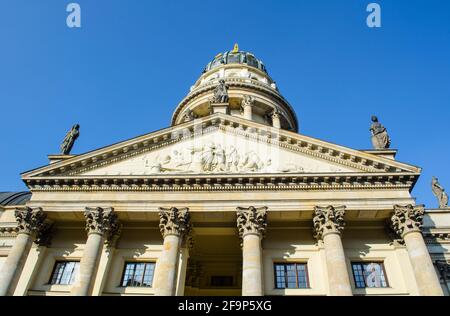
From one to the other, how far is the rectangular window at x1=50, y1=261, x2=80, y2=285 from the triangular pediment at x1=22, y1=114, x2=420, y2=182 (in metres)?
4.90

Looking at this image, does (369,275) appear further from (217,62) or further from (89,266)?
(217,62)

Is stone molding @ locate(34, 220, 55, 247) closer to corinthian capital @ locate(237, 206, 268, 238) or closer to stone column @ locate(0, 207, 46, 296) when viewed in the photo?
stone column @ locate(0, 207, 46, 296)

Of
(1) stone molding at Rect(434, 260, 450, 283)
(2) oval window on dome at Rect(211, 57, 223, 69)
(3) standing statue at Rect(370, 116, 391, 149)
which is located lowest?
(1) stone molding at Rect(434, 260, 450, 283)

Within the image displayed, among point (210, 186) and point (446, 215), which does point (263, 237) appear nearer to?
point (210, 186)

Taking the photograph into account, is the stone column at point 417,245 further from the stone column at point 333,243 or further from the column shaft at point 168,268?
the column shaft at point 168,268

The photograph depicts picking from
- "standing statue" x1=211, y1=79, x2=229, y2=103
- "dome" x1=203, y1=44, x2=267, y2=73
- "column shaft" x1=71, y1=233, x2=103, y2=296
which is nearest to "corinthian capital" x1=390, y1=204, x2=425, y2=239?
"standing statue" x1=211, y1=79, x2=229, y2=103

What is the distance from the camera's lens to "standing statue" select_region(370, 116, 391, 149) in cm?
2270

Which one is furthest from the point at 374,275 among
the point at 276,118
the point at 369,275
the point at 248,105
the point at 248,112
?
the point at 248,105

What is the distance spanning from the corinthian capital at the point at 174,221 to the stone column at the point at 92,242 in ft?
9.12

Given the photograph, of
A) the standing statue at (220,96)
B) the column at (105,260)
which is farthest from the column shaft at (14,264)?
the standing statue at (220,96)

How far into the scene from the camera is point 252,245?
60.0 ft

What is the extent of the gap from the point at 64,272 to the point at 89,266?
10.6ft

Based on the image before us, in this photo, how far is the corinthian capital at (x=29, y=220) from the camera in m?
19.7

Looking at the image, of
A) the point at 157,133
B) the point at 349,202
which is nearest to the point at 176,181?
the point at 157,133
